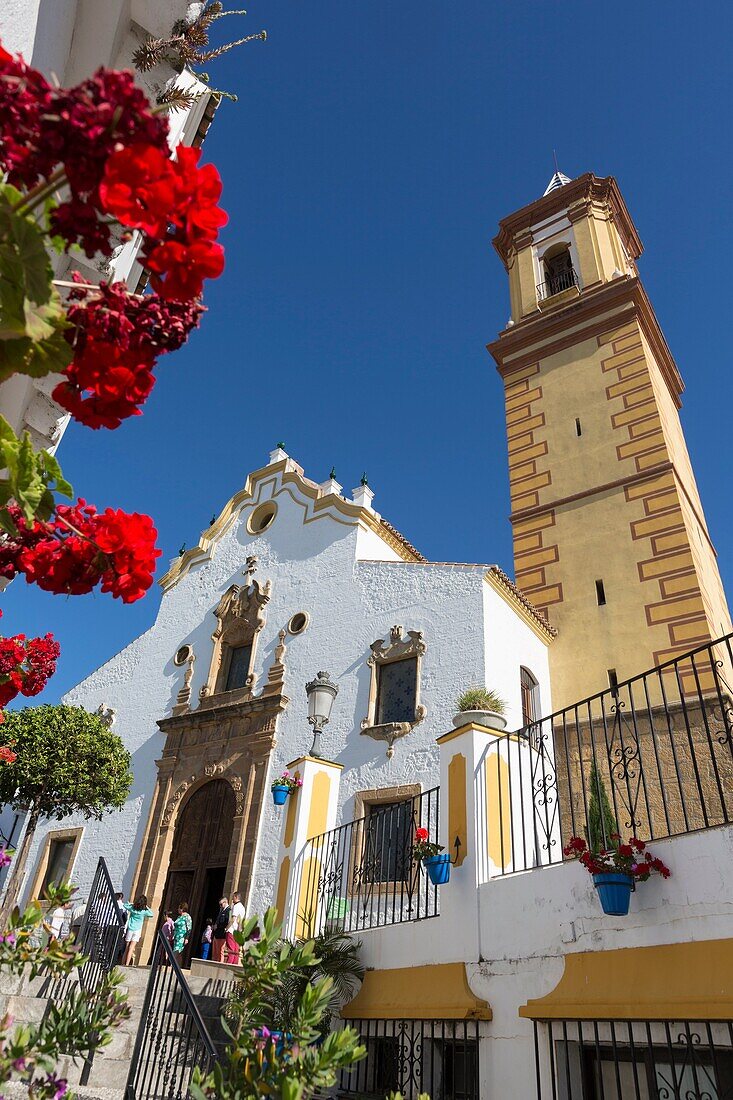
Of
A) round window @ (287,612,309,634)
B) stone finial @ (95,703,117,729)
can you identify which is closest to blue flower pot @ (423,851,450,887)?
round window @ (287,612,309,634)

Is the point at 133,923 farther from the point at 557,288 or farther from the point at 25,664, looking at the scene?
the point at 557,288

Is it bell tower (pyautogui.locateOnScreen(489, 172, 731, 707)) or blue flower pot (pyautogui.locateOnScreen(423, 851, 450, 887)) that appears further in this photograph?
bell tower (pyautogui.locateOnScreen(489, 172, 731, 707))

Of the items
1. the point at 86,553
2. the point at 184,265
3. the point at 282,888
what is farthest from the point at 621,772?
the point at 184,265

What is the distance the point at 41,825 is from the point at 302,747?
7.42 metres

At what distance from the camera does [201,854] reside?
14.4 m

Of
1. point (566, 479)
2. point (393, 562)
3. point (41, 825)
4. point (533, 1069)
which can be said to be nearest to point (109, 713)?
Result: point (41, 825)

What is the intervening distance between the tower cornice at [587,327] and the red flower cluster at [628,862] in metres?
15.7

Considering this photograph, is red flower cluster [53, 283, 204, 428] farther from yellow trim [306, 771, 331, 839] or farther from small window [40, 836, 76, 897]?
small window [40, 836, 76, 897]

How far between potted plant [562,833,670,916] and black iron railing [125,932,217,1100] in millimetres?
3166

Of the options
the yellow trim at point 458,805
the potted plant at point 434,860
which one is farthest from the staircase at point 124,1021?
the yellow trim at point 458,805

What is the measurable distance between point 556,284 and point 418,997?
732 inches

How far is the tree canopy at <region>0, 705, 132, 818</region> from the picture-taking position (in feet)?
41.2

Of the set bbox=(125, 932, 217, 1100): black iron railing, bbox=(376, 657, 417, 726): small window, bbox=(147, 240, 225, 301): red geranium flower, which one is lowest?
bbox=(125, 932, 217, 1100): black iron railing

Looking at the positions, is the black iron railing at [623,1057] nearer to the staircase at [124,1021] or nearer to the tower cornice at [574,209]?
the staircase at [124,1021]
